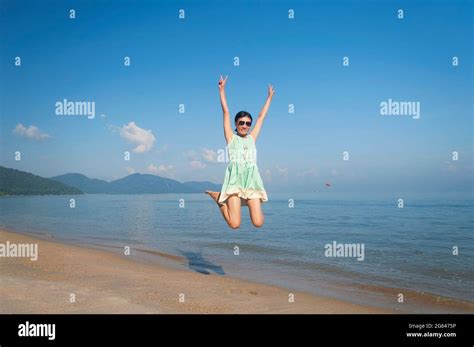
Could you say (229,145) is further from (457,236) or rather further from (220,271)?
(457,236)

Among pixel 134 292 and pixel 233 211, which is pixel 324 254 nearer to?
pixel 134 292

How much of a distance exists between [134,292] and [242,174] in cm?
333

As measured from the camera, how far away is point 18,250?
44.2ft

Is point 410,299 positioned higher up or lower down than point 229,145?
lower down

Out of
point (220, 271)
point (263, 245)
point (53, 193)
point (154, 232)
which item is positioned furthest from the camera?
point (53, 193)

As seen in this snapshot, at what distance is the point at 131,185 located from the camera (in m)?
144

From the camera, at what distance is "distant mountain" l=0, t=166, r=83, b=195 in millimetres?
89525

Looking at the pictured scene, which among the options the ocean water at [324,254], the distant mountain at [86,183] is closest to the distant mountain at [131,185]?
the distant mountain at [86,183]

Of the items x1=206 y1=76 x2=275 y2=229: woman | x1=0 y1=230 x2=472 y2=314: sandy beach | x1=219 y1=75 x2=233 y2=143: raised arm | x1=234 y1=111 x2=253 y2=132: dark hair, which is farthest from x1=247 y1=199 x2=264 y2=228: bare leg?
x1=0 y1=230 x2=472 y2=314: sandy beach

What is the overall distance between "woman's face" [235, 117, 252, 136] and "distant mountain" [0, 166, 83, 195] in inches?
3523

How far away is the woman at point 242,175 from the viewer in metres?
6.49

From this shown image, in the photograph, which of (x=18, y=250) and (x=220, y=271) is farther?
(x=18, y=250)
